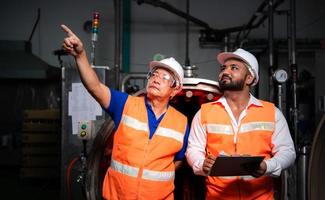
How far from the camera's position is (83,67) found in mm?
1725

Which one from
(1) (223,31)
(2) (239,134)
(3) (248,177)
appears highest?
(1) (223,31)

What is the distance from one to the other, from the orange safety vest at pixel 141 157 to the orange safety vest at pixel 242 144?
232 mm

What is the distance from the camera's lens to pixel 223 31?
5605 millimetres

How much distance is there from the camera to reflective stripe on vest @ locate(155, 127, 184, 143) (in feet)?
6.22

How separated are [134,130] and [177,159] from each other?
398 mm

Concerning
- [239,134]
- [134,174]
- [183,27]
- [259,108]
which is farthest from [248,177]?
[183,27]

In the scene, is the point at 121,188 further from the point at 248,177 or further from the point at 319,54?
the point at 319,54

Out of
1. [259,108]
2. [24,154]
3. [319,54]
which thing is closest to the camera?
[259,108]

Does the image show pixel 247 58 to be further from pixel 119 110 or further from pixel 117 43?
pixel 117 43

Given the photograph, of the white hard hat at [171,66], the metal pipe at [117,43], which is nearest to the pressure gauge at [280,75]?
the white hard hat at [171,66]

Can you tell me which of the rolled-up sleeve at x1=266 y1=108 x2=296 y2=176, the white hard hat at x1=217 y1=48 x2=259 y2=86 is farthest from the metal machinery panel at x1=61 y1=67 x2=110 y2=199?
the rolled-up sleeve at x1=266 y1=108 x2=296 y2=176

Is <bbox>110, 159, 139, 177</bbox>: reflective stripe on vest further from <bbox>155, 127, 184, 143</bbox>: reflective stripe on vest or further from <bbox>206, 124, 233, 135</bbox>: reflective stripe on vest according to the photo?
<bbox>206, 124, 233, 135</bbox>: reflective stripe on vest

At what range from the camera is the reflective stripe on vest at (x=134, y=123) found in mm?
1880

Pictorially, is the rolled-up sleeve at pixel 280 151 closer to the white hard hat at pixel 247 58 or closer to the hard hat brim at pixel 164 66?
the white hard hat at pixel 247 58
